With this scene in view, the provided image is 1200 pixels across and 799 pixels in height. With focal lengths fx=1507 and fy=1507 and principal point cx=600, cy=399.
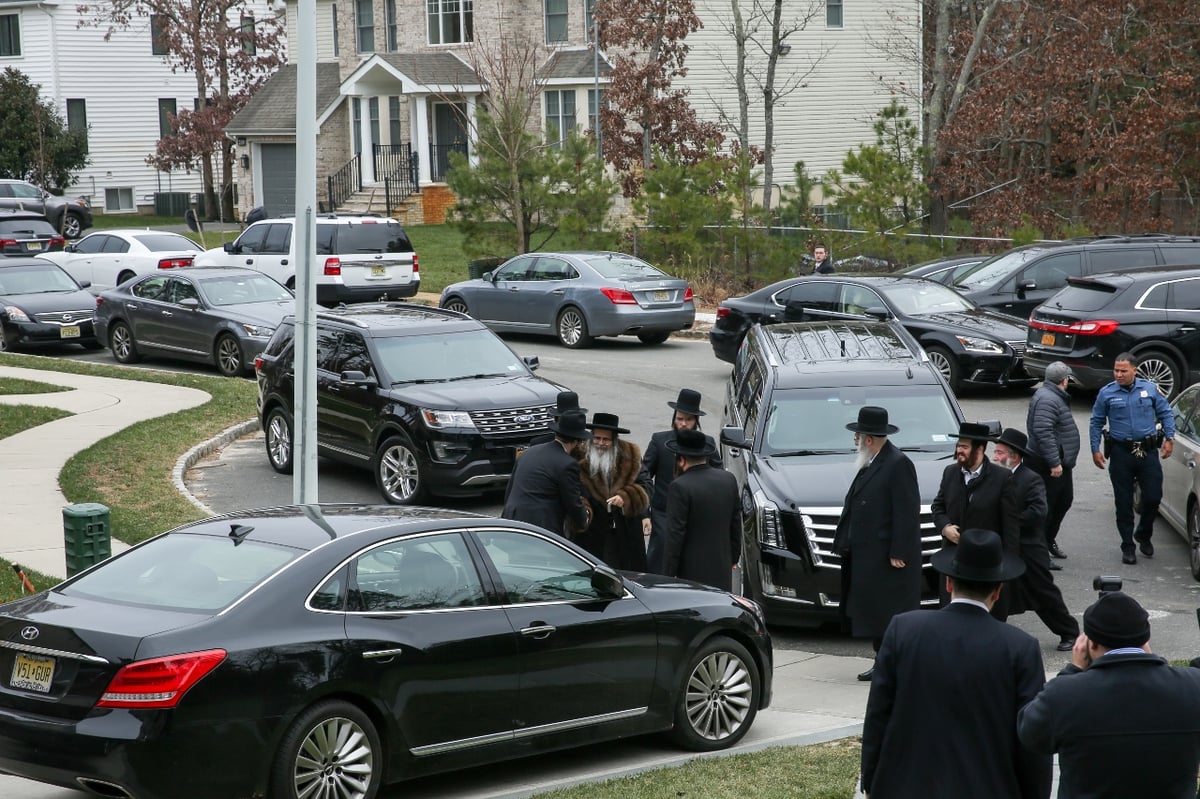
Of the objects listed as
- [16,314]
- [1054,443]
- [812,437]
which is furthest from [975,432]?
[16,314]

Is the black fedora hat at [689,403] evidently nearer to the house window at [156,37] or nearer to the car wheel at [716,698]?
the car wheel at [716,698]

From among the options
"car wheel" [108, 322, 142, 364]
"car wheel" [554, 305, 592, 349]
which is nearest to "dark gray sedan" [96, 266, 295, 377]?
"car wheel" [108, 322, 142, 364]

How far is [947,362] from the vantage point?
19.8m

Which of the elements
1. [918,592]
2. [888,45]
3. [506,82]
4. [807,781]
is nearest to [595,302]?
[506,82]

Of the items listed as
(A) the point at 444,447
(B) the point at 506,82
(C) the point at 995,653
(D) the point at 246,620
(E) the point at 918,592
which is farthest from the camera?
(B) the point at 506,82

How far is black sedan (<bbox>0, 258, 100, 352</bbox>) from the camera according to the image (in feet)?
82.3

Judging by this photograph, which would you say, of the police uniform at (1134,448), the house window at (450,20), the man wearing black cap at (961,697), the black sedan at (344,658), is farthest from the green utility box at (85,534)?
the house window at (450,20)

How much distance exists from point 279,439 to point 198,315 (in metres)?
7.08

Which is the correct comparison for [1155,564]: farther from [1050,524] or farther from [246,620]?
[246,620]

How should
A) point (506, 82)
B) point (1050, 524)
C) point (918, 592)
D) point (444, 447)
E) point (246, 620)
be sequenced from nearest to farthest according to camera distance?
1. point (246, 620)
2. point (918, 592)
3. point (1050, 524)
4. point (444, 447)
5. point (506, 82)

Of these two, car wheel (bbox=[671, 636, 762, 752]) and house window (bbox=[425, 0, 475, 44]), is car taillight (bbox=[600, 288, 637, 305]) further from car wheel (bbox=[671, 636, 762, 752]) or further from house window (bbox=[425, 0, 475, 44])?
house window (bbox=[425, 0, 475, 44])

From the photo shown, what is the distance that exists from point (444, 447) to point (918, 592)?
239 inches

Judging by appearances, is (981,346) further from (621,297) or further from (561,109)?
(561,109)

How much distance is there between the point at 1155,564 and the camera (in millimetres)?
12562
